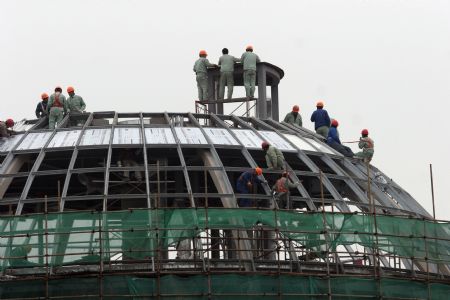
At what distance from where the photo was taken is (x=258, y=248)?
4853cm

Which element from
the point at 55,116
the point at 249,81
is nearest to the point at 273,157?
the point at 55,116

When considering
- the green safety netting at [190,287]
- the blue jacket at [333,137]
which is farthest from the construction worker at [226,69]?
the green safety netting at [190,287]

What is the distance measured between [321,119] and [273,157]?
735 centimetres

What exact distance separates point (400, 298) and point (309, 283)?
9.16ft

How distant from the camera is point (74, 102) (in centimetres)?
5653

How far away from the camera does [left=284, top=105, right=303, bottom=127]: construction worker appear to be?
59.8 meters

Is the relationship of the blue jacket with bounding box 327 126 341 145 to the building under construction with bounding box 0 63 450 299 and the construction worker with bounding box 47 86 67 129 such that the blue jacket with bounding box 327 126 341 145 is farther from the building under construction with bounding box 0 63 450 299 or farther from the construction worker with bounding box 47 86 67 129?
the construction worker with bounding box 47 86 67 129

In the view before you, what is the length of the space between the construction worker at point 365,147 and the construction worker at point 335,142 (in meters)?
0.41

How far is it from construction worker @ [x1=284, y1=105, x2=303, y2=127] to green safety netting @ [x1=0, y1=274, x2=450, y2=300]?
531 inches

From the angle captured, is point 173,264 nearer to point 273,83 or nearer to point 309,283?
point 309,283

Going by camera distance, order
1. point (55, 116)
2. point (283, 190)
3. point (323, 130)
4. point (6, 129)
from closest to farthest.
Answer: point (283, 190)
point (6, 129)
point (55, 116)
point (323, 130)

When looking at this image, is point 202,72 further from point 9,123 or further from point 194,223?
point 194,223

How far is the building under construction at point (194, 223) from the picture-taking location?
151 feet

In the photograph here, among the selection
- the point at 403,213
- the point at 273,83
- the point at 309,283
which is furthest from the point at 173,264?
the point at 273,83
